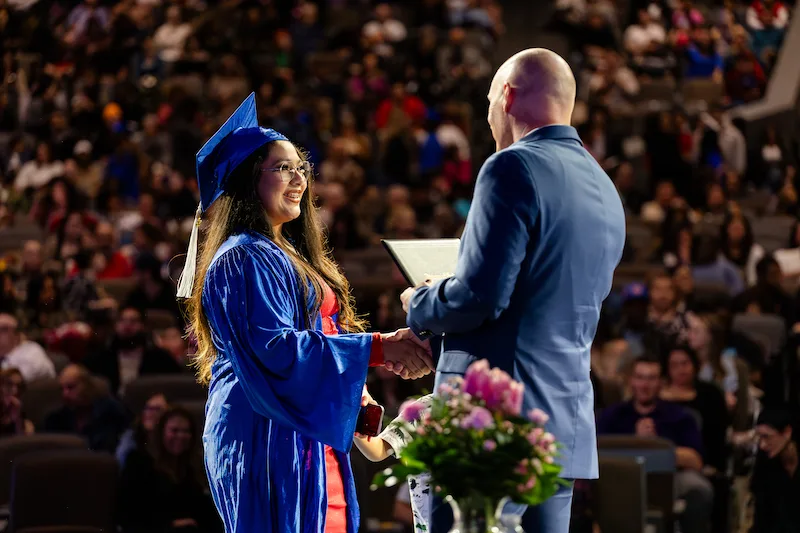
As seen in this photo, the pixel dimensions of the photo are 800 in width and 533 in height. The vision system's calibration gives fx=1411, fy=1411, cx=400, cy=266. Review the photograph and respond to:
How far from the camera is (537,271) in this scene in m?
3.30

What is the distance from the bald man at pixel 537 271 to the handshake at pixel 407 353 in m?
0.38

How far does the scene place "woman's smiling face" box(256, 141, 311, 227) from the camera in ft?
12.8

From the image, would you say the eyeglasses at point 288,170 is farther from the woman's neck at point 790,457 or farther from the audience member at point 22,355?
the audience member at point 22,355

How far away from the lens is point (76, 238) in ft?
38.0

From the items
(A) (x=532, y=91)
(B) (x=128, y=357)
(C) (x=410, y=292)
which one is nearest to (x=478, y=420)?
(C) (x=410, y=292)

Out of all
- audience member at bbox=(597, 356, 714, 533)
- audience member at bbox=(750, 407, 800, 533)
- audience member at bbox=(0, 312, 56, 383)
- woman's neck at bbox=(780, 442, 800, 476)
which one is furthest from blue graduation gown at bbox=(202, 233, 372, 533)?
audience member at bbox=(0, 312, 56, 383)

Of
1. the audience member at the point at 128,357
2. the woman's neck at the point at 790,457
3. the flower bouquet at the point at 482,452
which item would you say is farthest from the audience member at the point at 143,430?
the flower bouquet at the point at 482,452

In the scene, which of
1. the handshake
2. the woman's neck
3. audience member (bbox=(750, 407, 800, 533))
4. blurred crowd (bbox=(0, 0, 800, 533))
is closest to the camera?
the handshake

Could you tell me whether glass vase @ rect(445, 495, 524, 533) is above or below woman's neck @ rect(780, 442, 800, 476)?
above

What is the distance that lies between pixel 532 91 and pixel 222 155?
3.16 ft

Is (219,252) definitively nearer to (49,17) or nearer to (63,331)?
(63,331)

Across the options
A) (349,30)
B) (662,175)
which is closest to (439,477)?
(662,175)

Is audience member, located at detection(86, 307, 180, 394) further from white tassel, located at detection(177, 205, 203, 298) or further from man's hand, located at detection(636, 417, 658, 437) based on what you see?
white tassel, located at detection(177, 205, 203, 298)

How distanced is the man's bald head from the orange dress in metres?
0.82
